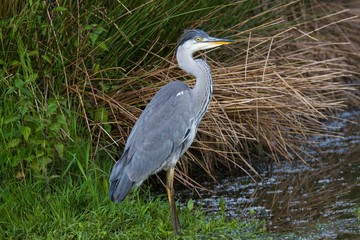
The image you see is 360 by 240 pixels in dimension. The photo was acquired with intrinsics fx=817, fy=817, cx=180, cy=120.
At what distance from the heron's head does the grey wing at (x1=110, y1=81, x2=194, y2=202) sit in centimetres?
28

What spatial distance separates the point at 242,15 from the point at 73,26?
178 centimetres

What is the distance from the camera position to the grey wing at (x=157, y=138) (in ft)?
17.2

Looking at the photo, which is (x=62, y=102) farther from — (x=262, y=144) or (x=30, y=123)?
(x=262, y=144)

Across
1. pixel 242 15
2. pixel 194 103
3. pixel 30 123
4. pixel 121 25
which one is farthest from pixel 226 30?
pixel 30 123

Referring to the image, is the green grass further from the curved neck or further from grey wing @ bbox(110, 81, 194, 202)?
the curved neck

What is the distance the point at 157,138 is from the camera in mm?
5363

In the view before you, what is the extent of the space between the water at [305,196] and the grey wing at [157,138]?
815 mm

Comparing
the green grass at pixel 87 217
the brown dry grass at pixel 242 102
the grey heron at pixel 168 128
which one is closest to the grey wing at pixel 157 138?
the grey heron at pixel 168 128

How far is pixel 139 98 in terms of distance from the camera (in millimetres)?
6430

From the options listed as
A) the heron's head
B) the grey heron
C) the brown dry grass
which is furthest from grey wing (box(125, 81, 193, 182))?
the brown dry grass

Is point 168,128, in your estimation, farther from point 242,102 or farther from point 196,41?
point 242,102

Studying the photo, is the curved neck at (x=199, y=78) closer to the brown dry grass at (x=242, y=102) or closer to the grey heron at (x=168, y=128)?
the grey heron at (x=168, y=128)

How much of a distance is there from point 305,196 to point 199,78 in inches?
56.4

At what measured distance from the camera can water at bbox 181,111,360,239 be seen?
533 cm
